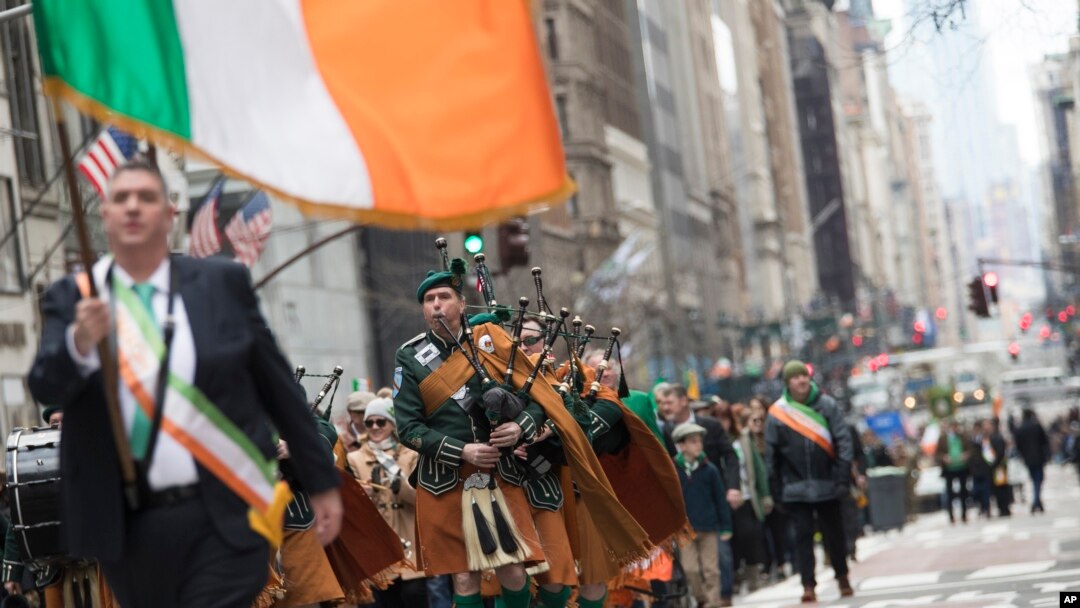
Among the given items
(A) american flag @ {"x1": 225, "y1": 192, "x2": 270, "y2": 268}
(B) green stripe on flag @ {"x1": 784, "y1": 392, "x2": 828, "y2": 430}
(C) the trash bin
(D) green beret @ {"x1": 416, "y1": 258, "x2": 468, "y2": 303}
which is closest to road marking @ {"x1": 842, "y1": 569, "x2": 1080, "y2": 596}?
(B) green stripe on flag @ {"x1": 784, "y1": 392, "x2": 828, "y2": 430}

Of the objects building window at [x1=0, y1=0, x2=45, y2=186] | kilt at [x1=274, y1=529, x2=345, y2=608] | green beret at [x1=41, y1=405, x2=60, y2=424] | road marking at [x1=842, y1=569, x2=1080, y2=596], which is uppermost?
building window at [x1=0, y1=0, x2=45, y2=186]

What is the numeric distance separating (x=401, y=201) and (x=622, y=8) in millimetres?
75217

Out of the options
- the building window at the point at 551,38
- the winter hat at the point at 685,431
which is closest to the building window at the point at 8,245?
the winter hat at the point at 685,431

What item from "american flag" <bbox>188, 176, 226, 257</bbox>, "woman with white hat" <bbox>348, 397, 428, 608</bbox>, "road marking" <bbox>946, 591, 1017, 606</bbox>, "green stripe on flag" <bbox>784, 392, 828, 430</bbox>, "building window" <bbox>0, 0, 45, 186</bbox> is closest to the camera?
"woman with white hat" <bbox>348, 397, 428, 608</bbox>

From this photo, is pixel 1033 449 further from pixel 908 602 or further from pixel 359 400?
pixel 359 400

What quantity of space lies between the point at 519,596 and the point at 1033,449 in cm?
2769

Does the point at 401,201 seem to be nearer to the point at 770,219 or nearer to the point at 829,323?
the point at 829,323

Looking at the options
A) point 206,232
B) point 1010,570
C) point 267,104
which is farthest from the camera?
point 206,232

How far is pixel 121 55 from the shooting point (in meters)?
7.00

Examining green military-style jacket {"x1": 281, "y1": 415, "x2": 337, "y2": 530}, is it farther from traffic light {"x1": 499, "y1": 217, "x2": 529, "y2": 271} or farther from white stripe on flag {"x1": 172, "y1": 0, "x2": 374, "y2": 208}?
traffic light {"x1": 499, "y1": 217, "x2": 529, "y2": 271}

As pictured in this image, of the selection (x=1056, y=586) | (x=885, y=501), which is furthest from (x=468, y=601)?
(x=885, y=501)

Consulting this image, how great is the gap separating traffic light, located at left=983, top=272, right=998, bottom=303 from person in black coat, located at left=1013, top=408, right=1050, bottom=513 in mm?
22881

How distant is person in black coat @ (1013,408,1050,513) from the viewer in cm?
3578

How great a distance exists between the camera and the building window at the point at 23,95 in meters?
32.8
